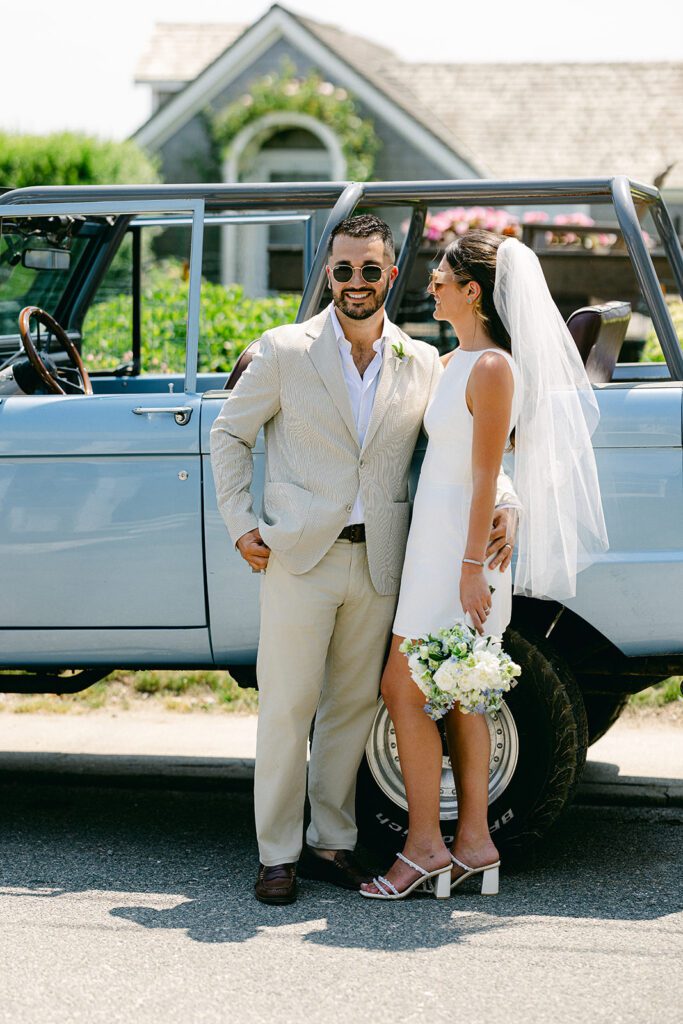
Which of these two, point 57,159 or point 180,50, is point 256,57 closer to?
point 180,50

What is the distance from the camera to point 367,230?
392 cm

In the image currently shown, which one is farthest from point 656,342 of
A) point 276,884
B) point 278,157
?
point 278,157

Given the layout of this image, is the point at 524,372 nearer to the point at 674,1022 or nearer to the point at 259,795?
the point at 259,795

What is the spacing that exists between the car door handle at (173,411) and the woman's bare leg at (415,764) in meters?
0.97

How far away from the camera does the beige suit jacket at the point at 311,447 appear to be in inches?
155

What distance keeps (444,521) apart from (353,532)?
27 centimetres

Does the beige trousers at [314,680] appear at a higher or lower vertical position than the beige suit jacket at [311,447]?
lower

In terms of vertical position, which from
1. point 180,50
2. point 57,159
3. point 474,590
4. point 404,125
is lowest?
point 474,590

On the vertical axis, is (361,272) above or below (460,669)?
above

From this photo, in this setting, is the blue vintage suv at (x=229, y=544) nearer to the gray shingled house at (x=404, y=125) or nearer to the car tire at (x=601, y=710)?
the car tire at (x=601, y=710)

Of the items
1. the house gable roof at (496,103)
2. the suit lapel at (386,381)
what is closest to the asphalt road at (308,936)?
the suit lapel at (386,381)

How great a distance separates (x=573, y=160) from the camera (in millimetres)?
18703

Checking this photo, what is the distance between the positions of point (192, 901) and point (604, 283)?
19.6ft

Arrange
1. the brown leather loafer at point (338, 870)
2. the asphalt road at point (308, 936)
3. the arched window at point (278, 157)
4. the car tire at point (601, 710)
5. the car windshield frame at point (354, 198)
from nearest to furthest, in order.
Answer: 1. the asphalt road at point (308, 936)
2. the brown leather loafer at point (338, 870)
3. the car windshield frame at point (354, 198)
4. the car tire at point (601, 710)
5. the arched window at point (278, 157)
